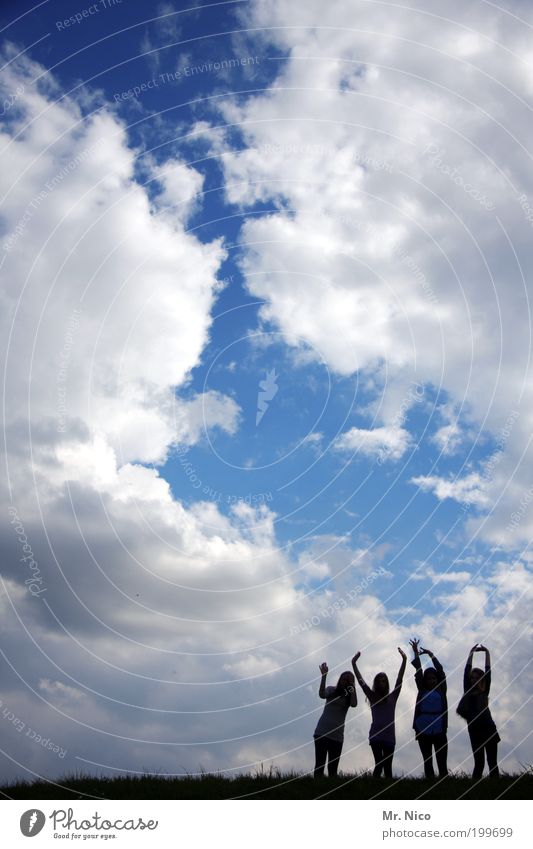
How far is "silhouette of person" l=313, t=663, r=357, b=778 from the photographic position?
1788cm

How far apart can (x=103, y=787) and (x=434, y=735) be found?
769cm

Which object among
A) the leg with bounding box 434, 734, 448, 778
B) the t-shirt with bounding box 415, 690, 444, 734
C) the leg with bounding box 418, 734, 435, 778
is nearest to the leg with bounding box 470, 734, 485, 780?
the leg with bounding box 434, 734, 448, 778

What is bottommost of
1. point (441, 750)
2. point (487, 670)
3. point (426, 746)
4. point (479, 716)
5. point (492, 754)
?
point (492, 754)

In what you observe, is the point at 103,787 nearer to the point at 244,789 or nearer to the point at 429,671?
Result: the point at 244,789

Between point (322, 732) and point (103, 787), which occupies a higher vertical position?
point (322, 732)

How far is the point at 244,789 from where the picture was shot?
15703 millimetres

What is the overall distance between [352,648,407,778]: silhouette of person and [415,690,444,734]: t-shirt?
61cm

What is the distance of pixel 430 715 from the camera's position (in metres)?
17.8
